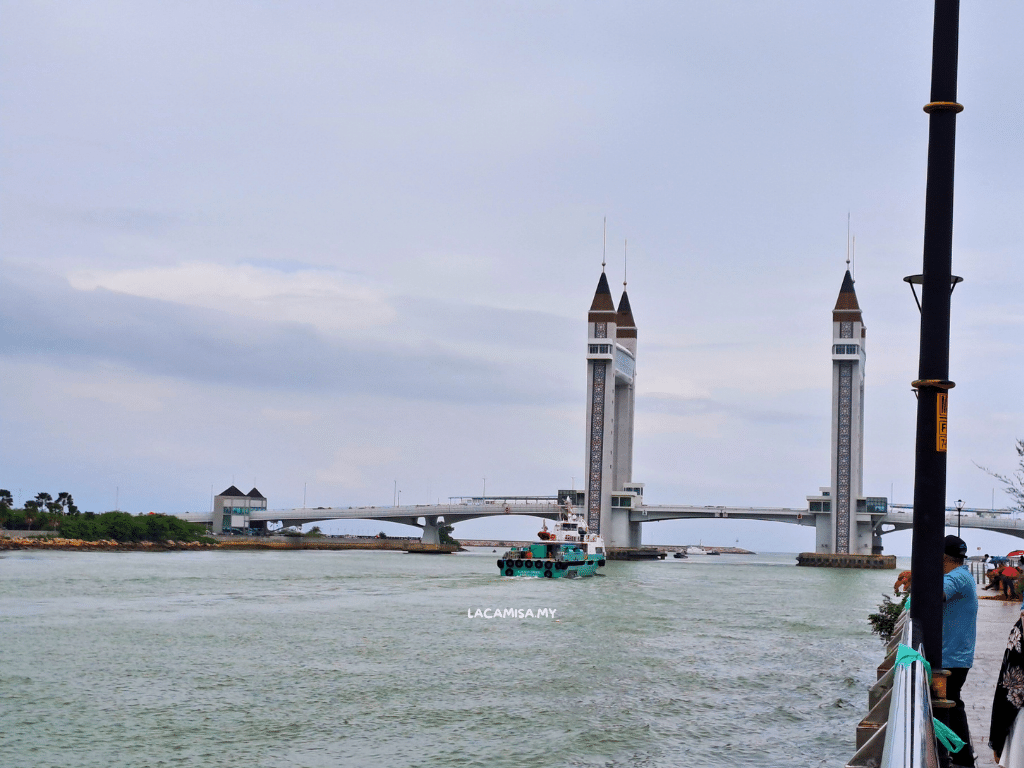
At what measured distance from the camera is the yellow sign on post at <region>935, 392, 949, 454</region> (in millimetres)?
6191

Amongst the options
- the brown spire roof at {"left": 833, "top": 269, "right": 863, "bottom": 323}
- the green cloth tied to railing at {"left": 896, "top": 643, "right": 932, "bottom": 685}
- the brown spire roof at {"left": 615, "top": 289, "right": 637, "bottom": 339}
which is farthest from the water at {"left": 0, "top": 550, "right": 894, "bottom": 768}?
the brown spire roof at {"left": 615, "top": 289, "right": 637, "bottom": 339}

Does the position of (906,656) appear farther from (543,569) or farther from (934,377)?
(543,569)

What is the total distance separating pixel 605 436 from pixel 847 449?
22.6 metres

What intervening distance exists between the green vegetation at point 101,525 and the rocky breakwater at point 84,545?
4.61 ft

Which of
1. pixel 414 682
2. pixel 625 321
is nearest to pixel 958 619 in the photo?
pixel 414 682

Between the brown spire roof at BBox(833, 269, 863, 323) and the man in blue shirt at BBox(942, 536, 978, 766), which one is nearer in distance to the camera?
the man in blue shirt at BBox(942, 536, 978, 766)

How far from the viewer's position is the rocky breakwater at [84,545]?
277 feet

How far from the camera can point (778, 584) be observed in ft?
218

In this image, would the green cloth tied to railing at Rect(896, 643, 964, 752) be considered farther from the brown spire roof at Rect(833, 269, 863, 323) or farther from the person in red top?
the brown spire roof at Rect(833, 269, 863, 323)

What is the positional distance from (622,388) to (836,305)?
2337cm

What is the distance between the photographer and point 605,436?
10225 centimetres

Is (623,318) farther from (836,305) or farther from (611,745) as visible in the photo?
(611,745)

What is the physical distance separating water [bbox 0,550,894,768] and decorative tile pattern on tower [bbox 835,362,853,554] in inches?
2429

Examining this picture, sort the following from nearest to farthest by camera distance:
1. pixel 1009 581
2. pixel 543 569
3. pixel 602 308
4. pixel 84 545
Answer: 1. pixel 1009 581
2. pixel 543 569
3. pixel 84 545
4. pixel 602 308
